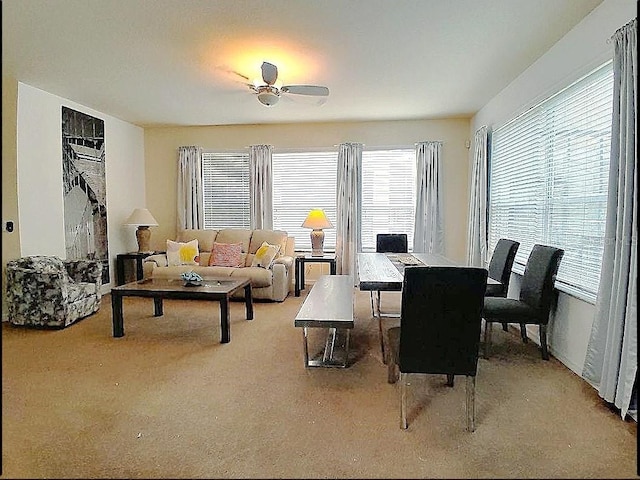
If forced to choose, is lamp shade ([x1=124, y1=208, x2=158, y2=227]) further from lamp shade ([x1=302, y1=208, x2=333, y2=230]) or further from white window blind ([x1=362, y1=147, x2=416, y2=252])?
white window blind ([x1=362, y1=147, x2=416, y2=252])

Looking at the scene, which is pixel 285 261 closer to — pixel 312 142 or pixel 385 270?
pixel 312 142

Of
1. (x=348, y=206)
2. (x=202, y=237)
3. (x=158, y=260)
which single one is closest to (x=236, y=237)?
(x=202, y=237)

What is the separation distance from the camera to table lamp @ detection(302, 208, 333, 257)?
19.2 ft

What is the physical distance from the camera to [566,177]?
3289 millimetres

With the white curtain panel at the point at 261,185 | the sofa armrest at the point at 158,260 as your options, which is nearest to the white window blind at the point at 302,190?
the white curtain panel at the point at 261,185

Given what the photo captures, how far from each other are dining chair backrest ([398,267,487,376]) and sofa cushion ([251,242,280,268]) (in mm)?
3343

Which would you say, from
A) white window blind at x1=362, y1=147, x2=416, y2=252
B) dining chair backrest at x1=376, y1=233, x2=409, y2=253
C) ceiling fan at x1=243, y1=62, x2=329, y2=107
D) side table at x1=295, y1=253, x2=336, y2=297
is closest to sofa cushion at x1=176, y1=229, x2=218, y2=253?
side table at x1=295, y1=253, x2=336, y2=297

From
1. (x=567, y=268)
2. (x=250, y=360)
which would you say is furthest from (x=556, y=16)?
(x=250, y=360)

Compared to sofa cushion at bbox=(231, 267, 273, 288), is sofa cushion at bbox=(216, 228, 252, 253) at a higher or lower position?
higher

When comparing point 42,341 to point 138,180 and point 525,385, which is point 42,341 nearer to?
point 138,180

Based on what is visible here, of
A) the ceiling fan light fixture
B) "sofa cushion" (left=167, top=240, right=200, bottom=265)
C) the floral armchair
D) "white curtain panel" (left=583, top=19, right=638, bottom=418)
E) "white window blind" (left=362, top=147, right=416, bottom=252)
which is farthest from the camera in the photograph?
"white window blind" (left=362, top=147, right=416, bottom=252)

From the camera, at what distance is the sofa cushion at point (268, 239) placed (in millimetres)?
5844

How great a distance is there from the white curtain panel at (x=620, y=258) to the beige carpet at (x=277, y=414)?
213mm

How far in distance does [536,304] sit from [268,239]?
3659mm
